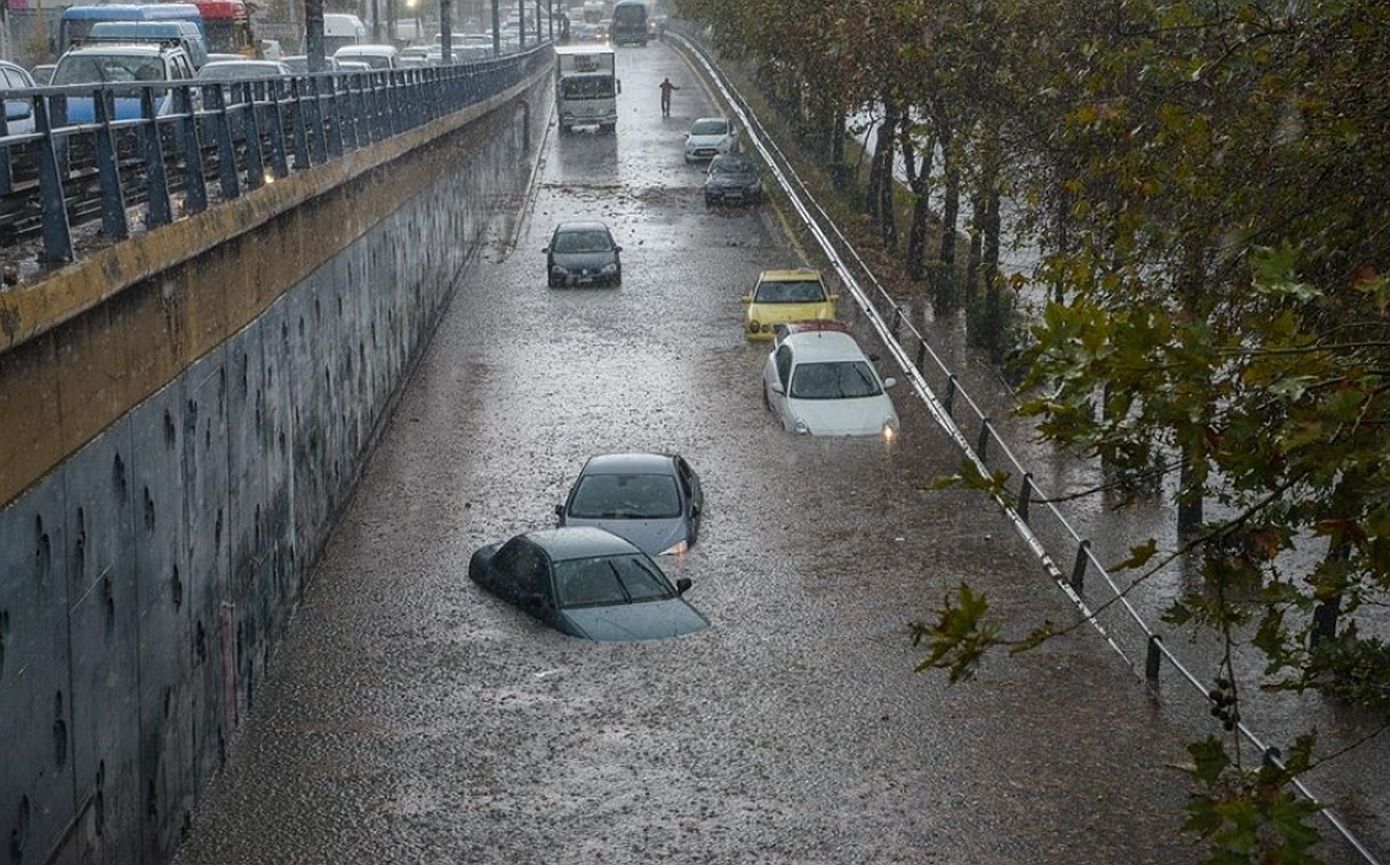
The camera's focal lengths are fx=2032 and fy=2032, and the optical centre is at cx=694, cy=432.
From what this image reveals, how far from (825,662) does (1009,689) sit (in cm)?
179

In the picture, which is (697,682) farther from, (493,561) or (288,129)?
(288,129)

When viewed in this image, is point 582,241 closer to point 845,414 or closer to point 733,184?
point 733,184

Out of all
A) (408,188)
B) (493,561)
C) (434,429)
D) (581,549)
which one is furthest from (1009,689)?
(408,188)

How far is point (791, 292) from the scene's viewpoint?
1497 inches

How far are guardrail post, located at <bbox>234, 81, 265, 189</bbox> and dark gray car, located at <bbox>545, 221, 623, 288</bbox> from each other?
80.8 ft

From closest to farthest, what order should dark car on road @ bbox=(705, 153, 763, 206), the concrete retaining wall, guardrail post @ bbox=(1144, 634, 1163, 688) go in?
the concrete retaining wall → guardrail post @ bbox=(1144, 634, 1163, 688) → dark car on road @ bbox=(705, 153, 763, 206)

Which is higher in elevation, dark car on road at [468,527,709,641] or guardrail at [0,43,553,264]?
guardrail at [0,43,553,264]

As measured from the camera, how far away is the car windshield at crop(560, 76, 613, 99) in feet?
235

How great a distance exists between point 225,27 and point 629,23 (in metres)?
67.2

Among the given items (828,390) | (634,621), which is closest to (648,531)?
(634,621)

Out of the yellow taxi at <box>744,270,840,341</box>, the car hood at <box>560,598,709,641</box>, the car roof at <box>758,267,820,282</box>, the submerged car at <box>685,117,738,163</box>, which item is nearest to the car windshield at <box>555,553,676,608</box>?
the car hood at <box>560,598,709,641</box>

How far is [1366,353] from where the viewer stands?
8.44 m

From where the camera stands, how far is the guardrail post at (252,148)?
58.6 ft

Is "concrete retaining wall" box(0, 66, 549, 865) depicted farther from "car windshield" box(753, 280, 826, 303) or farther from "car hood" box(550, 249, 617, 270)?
"car hood" box(550, 249, 617, 270)
